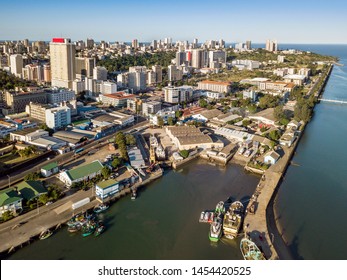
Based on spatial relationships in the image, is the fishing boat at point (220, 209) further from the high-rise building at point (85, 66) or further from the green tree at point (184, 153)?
the high-rise building at point (85, 66)

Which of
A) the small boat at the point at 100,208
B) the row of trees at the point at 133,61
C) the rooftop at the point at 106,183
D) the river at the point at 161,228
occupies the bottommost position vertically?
the river at the point at 161,228

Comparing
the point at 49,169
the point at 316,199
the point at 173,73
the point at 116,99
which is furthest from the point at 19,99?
the point at 173,73

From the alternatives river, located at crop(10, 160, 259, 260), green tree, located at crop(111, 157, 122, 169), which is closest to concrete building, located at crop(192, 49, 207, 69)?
river, located at crop(10, 160, 259, 260)

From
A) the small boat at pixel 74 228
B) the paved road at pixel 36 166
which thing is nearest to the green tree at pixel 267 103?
the paved road at pixel 36 166

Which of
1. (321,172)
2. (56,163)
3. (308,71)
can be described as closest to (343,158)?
(321,172)

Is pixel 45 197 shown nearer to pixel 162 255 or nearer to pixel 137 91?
pixel 162 255
